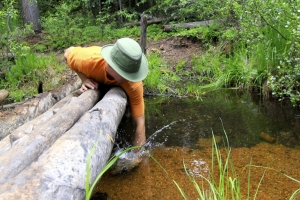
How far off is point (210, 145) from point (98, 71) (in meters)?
1.67

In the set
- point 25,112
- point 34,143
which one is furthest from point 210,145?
point 34,143

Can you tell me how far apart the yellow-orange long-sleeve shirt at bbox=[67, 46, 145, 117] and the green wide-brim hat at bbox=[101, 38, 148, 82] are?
1.09 feet

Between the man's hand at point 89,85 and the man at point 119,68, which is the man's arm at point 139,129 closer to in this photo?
the man at point 119,68

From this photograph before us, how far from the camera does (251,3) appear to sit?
15.9 feet

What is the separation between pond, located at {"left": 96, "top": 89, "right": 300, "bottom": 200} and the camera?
279 cm

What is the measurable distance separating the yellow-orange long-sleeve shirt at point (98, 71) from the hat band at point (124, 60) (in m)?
0.40

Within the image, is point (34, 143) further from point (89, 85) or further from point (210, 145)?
point (210, 145)

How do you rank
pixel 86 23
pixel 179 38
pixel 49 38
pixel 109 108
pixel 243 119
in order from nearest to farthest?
pixel 109 108
pixel 243 119
pixel 179 38
pixel 49 38
pixel 86 23

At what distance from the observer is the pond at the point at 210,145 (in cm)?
279

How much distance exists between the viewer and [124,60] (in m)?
2.92

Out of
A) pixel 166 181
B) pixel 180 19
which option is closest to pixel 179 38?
pixel 180 19

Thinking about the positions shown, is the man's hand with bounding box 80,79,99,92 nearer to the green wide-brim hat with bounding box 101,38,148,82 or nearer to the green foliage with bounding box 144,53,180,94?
the green wide-brim hat with bounding box 101,38,148,82

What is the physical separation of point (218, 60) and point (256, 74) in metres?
1.72

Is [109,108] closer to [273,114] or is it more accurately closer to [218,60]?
[273,114]
